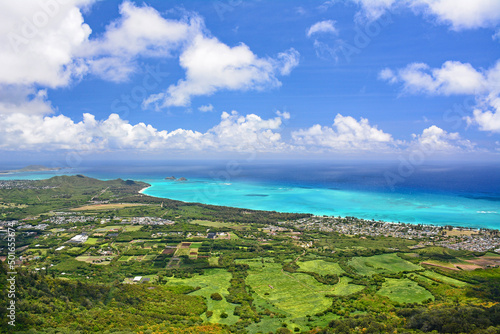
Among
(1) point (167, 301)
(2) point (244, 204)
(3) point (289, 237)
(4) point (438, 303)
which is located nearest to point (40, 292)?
(1) point (167, 301)

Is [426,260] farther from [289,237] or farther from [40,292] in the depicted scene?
[40,292]

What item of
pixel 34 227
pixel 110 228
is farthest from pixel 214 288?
pixel 34 227

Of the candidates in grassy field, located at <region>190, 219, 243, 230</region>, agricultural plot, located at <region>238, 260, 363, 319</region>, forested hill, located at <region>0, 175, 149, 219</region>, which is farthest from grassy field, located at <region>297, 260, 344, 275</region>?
forested hill, located at <region>0, 175, 149, 219</region>

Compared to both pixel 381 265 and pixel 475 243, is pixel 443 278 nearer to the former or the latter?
pixel 381 265

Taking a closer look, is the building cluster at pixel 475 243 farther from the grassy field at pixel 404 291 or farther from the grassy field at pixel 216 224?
the grassy field at pixel 216 224

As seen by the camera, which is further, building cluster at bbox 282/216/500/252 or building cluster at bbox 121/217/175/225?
building cluster at bbox 121/217/175/225

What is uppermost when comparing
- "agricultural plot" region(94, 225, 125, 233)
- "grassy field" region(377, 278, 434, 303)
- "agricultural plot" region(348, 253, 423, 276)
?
"agricultural plot" region(348, 253, 423, 276)

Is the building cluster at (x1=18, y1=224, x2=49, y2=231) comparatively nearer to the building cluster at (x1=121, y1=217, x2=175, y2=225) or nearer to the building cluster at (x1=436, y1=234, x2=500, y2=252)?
the building cluster at (x1=121, y1=217, x2=175, y2=225)
